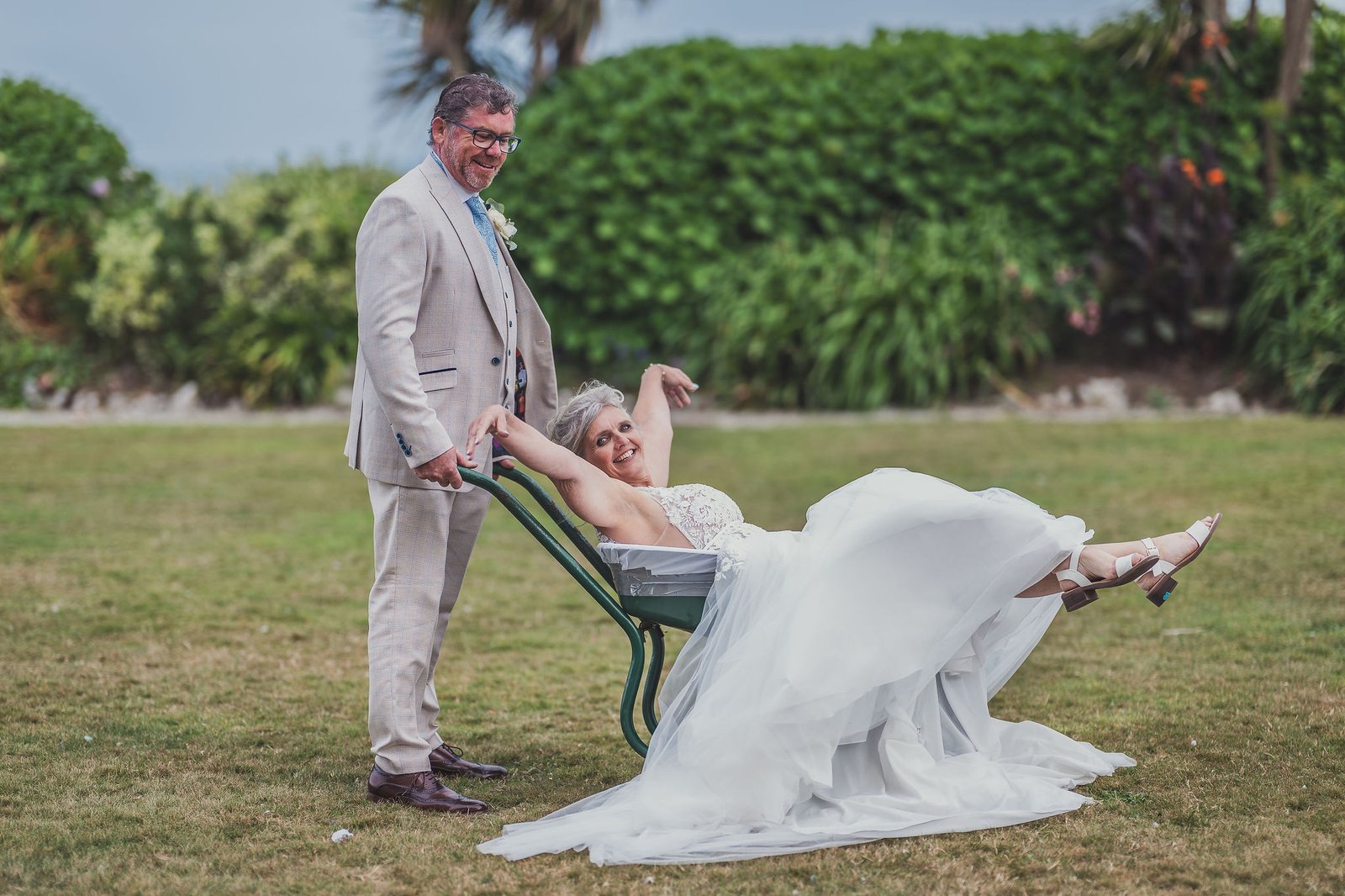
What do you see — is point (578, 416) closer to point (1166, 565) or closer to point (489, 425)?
point (489, 425)

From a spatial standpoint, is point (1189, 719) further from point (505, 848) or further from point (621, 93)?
point (621, 93)

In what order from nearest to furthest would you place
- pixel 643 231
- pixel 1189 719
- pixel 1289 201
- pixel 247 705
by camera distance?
1. pixel 1189 719
2. pixel 247 705
3. pixel 1289 201
4. pixel 643 231

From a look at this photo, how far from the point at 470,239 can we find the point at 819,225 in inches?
318

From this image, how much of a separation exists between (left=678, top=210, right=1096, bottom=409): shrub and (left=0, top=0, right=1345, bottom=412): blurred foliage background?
0.03m

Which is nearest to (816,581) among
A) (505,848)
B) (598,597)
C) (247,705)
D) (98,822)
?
(598,597)

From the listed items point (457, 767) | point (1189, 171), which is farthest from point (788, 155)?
point (457, 767)

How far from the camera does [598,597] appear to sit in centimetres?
359

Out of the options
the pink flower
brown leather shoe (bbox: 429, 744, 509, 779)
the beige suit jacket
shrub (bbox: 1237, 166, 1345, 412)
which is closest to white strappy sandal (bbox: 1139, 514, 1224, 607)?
the beige suit jacket

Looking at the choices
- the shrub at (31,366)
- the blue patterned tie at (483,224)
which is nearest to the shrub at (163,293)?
the shrub at (31,366)

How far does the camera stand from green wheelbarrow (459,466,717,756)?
349 cm

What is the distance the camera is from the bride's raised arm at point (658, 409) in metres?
4.04

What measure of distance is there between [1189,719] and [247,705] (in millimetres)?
2993

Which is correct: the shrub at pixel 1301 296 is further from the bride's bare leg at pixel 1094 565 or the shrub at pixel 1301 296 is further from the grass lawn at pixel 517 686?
the bride's bare leg at pixel 1094 565

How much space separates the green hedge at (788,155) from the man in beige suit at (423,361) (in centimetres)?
734
